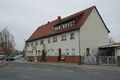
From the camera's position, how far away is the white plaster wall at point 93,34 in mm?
45966

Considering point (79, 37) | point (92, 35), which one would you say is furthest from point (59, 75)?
point (92, 35)

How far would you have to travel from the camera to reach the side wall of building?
45.9 m

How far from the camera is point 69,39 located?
4856 centimetres

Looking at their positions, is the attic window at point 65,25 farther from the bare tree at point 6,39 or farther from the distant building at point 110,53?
the bare tree at point 6,39

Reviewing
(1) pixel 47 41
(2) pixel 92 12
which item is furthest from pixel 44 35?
(2) pixel 92 12

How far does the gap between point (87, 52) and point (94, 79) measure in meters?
29.7

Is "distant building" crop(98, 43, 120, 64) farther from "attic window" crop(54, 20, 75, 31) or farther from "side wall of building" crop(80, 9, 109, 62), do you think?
"attic window" crop(54, 20, 75, 31)

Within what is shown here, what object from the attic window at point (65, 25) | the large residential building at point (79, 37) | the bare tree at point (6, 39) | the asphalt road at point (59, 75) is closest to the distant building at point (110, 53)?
the large residential building at point (79, 37)

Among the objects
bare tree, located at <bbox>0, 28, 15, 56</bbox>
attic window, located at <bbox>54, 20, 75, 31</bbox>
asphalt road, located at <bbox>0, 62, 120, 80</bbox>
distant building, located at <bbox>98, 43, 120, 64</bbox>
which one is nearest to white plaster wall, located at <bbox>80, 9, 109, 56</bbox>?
distant building, located at <bbox>98, 43, 120, 64</bbox>

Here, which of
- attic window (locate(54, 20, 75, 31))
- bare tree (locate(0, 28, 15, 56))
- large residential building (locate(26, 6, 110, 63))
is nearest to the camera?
large residential building (locate(26, 6, 110, 63))

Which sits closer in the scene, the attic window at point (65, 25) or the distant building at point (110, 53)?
the distant building at point (110, 53)

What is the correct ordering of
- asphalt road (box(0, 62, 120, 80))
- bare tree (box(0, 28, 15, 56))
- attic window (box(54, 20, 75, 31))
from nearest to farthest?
asphalt road (box(0, 62, 120, 80)), attic window (box(54, 20, 75, 31)), bare tree (box(0, 28, 15, 56))

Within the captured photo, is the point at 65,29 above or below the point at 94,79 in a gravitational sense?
above

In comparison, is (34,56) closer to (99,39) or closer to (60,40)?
(60,40)
